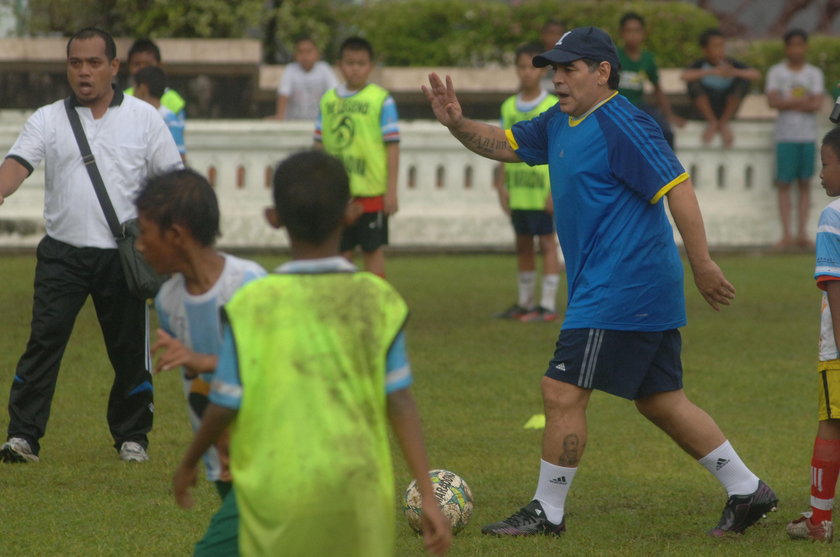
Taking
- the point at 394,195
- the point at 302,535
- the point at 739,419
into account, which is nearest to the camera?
the point at 302,535

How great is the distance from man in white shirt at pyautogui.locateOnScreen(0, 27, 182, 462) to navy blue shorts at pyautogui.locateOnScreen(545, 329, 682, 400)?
7.51ft

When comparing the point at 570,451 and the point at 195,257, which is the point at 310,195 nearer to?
the point at 195,257

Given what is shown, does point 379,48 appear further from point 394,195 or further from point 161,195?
point 161,195

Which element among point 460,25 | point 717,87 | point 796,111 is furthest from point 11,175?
point 460,25

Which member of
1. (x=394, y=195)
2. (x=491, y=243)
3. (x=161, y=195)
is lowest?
(x=491, y=243)

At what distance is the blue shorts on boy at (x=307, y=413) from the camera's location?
361 cm

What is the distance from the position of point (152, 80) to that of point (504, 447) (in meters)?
5.18

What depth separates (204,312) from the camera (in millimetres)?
4152

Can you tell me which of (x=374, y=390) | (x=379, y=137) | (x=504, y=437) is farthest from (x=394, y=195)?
(x=374, y=390)

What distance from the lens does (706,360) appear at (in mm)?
10492

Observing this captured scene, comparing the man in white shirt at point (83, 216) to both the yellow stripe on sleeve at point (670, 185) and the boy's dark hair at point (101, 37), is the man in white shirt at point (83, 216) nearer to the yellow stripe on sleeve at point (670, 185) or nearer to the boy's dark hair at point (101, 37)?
the boy's dark hair at point (101, 37)

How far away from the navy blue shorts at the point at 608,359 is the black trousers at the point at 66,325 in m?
2.35

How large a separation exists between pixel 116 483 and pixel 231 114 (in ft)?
37.3

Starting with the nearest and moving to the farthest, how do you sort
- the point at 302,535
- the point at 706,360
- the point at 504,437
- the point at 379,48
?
the point at 302,535
the point at 504,437
the point at 706,360
the point at 379,48
